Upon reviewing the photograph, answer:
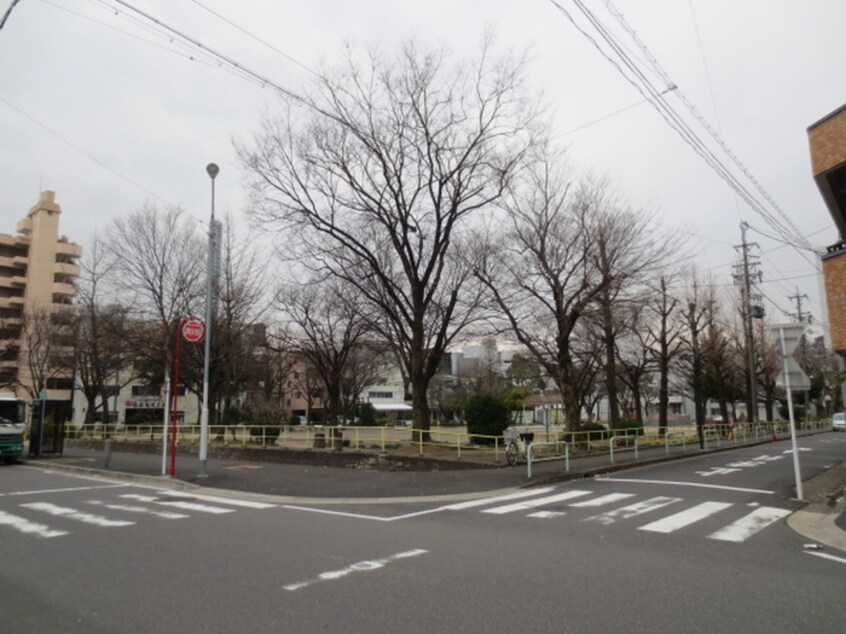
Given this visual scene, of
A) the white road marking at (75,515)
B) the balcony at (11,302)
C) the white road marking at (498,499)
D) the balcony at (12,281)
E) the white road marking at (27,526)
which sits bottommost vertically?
the white road marking at (498,499)

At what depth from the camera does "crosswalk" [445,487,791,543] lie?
9117 millimetres

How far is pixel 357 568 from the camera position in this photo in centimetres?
637

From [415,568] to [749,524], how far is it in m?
6.41

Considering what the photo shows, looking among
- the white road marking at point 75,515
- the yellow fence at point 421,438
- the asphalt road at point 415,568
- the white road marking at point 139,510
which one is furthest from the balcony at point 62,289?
the white road marking at point 139,510

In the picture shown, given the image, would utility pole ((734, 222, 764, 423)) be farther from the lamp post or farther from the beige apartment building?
the beige apartment building

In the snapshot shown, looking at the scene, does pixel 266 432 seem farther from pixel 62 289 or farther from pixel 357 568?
pixel 62 289

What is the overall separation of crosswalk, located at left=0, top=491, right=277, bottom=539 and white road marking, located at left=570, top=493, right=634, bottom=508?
639 cm

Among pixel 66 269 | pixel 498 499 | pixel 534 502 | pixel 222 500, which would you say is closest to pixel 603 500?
pixel 534 502

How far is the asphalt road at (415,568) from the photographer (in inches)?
188

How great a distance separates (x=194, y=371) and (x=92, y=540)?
2896 cm

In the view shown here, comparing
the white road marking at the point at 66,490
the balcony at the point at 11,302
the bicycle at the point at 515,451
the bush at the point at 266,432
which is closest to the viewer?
the white road marking at the point at 66,490

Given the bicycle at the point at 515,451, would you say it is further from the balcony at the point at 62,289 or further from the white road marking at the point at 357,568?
the balcony at the point at 62,289

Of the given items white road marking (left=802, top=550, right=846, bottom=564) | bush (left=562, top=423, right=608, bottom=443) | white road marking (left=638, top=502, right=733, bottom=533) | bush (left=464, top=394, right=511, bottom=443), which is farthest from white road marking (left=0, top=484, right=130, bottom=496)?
white road marking (left=802, top=550, right=846, bottom=564)

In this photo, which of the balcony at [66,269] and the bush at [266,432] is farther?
the balcony at [66,269]
